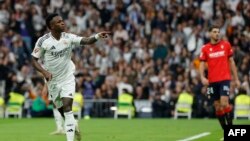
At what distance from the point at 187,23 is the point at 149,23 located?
1808mm

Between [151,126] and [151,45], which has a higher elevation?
[151,45]

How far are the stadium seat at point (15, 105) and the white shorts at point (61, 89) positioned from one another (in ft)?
49.4

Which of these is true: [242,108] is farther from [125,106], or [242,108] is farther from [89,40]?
[89,40]

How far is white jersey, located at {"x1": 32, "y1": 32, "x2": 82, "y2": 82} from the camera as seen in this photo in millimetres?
16047

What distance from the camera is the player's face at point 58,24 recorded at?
51.9 feet

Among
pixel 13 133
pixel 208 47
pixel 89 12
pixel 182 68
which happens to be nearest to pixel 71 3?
pixel 89 12

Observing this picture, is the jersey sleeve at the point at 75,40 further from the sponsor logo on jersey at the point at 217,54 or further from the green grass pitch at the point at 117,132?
the sponsor logo on jersey at the point at 217,54

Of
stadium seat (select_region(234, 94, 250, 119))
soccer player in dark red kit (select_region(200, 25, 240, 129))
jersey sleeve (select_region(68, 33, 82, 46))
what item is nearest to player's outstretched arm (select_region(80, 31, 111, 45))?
jersey sleeve (select_region(68, 33, 82, 46))

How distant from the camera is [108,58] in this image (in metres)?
33.5

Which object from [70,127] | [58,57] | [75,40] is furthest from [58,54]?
[70,127]

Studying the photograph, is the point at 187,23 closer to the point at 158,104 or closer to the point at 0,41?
the point at 158,104

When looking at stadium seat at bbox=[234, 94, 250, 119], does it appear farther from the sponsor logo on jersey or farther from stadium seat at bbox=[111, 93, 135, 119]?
the sponsor logo on jersey

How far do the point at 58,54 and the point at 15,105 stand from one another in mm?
15669

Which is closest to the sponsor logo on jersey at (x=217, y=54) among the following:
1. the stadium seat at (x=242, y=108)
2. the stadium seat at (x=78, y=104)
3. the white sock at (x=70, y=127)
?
the white sock at (x=70, y=127)
